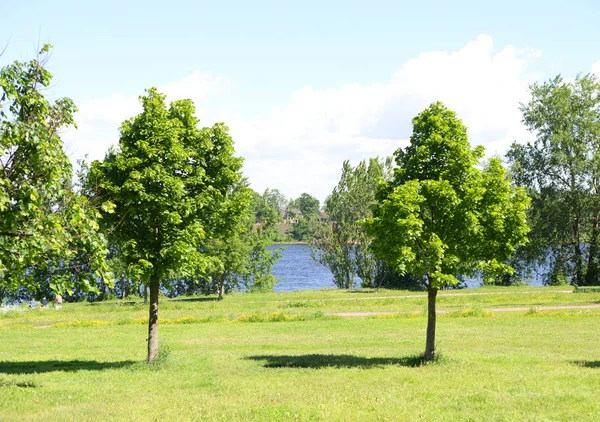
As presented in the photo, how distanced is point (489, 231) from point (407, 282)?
5145 cm

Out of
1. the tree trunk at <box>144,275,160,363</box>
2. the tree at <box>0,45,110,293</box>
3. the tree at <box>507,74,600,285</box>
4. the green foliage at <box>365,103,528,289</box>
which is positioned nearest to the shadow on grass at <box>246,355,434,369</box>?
the green foliage at <box>365,103,528,289</box>

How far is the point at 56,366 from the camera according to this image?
22062 mm

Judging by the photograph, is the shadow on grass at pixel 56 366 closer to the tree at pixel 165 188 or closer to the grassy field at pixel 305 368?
the grassy field at pixel 305 368

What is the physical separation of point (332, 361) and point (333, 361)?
1.4 inches

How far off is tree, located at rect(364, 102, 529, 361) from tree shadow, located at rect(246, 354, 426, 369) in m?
0.85

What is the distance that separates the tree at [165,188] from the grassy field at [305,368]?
3.97 metres

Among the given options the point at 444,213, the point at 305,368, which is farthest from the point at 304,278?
the point at 444,213

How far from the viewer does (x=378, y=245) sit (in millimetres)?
20234

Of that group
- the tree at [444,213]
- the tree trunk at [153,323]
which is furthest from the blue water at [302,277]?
the tree at [444,213]

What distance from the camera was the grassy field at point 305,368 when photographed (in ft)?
44.0

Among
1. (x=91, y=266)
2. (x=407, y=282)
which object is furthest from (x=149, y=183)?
(x=407, y=282)

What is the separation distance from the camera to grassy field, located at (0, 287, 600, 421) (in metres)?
13.4

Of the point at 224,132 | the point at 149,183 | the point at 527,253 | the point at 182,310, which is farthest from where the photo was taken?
the point at 527,253

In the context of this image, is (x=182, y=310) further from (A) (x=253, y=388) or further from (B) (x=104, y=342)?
(A) (x=253, y=388)
